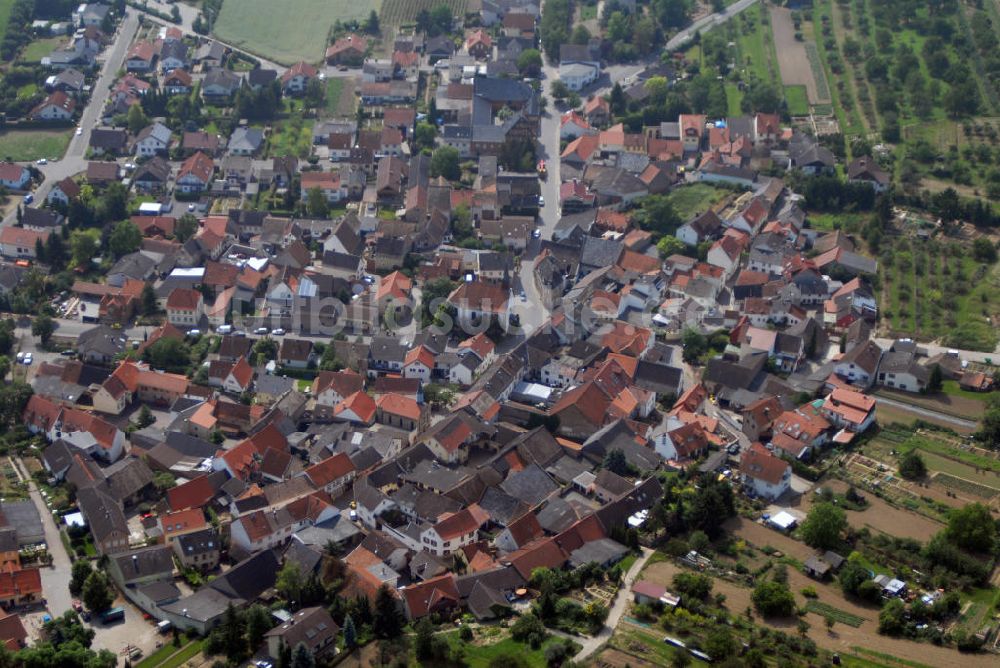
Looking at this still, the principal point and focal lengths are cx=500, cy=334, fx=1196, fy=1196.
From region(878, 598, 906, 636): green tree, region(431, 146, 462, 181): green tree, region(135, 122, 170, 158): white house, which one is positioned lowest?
region(878, 598, 906, 636): green tree

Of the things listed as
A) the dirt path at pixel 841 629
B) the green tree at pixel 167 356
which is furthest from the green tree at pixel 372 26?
the dirt path at pixel 841 629

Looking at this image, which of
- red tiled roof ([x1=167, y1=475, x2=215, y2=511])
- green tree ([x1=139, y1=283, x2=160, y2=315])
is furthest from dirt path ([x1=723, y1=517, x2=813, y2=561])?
green tree ([x1=139, y1=283, x2=160, y2=315])

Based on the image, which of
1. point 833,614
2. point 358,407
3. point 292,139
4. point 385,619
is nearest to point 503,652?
point 385,619

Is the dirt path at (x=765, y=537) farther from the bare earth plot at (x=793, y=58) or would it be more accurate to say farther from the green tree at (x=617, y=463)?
the bare earth plot at (x=793, y=58)

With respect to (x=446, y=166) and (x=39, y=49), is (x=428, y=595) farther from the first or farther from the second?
(x=39, y=49)

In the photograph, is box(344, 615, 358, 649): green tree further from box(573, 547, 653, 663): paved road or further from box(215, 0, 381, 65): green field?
box(215, 0, 381, 65): green field

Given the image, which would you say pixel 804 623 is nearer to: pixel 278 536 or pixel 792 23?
pixel 278 536

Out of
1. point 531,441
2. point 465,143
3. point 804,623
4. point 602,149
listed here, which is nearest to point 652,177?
point 602,149
